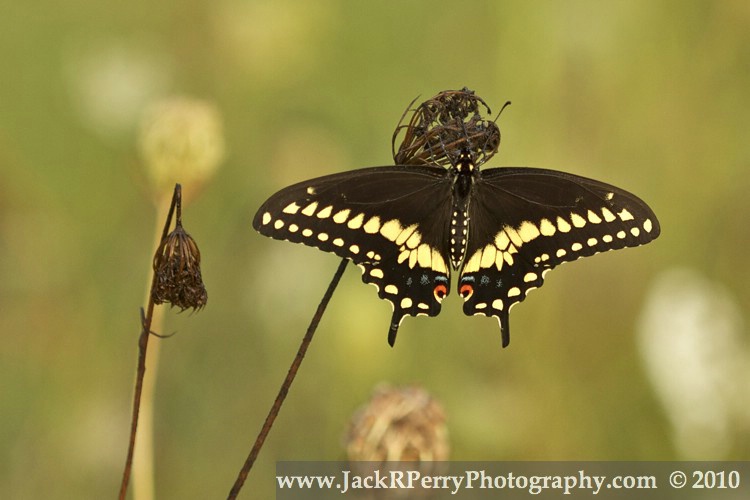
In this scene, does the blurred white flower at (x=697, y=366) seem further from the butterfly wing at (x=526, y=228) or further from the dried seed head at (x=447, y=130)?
the dried seed head at (x=447, y=130)

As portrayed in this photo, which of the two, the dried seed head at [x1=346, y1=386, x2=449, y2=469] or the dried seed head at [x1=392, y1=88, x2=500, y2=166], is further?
the dried seed head at [x1=346, y1=386, x2=449, y2=469]

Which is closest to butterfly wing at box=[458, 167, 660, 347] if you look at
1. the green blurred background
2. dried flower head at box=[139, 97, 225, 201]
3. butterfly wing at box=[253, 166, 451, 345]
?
butterfly wing at box=[253, 166, 451, 345]

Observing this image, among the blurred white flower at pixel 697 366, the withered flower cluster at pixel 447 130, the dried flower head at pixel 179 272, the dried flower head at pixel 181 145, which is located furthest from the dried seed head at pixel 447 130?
the blurred white flower at pixel 697 366

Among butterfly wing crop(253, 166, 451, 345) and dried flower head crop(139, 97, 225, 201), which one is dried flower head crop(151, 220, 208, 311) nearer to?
butterfly wing crop(253, 166, 451, 345)

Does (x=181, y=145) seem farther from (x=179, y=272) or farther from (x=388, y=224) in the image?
(x=179, y=272)

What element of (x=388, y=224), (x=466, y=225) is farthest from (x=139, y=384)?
(x=466, y=225)

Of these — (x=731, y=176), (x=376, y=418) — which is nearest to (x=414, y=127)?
(x=376, y=418)
